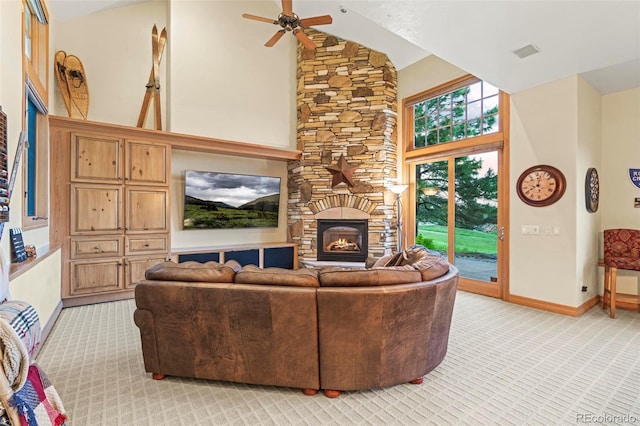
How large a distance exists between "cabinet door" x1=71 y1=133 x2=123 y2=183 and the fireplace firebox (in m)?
3.40

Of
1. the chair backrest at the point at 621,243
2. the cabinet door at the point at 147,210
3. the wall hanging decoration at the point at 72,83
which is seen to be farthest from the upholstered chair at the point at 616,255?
the wall hanging decoration at the point at 72,83

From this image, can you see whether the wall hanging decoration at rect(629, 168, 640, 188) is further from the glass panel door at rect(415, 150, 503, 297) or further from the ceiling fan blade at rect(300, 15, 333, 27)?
the ceiling fan blade at rect(300, 15, 333, 27)

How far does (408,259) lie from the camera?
294cm

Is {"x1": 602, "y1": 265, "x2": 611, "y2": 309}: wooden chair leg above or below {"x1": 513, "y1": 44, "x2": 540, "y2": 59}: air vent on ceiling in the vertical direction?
below

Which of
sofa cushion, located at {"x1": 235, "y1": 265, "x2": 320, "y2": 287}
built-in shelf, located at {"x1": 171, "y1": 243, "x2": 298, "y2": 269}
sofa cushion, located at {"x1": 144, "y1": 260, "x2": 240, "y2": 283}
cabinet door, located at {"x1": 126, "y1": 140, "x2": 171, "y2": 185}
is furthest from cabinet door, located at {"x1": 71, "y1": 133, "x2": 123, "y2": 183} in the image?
sofa cushion, located at {"x1": 235, "y1": 265, "x2": 320, "y2": 287}

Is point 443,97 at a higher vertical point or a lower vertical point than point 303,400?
higher

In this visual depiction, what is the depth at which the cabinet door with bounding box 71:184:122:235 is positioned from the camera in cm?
396

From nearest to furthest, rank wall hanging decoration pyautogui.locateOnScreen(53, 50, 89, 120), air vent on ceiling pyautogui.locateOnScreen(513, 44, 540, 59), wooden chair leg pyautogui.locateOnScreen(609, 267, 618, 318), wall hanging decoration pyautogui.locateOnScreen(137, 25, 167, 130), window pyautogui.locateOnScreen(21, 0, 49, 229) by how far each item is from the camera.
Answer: air vent on ceiling pyautogui.locateOnScreen(513, 44, 540, 59)
window pyautogui.locateOnScreen(21, 0, 49, 229)
wooden chair leg pyautogui.locateOnScreen(609, 267, 618, 318)
wall hanging decoration pyautogui.locateOnScreen(53, 50, 89, 120)
wall hanging decoration pyautogui.locateOnScreen(137, 25, 167, 130)

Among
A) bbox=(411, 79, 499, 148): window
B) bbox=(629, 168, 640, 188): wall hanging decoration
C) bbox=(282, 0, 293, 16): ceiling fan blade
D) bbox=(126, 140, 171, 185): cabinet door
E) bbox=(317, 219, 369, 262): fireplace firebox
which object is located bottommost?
bbox=(317, 219, 369, 262): fireplace firebox

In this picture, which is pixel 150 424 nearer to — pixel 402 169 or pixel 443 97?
pixel 402 169

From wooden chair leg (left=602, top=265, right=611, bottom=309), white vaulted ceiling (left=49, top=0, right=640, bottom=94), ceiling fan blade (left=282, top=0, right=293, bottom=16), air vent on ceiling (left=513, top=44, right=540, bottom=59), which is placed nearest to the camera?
white vaulted ceiling (left=49, top=0, right=640, bottom=94)

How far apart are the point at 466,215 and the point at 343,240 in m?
2.21

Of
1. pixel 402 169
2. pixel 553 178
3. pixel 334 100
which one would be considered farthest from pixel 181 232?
pixel 553 178

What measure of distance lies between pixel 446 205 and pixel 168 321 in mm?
4598
